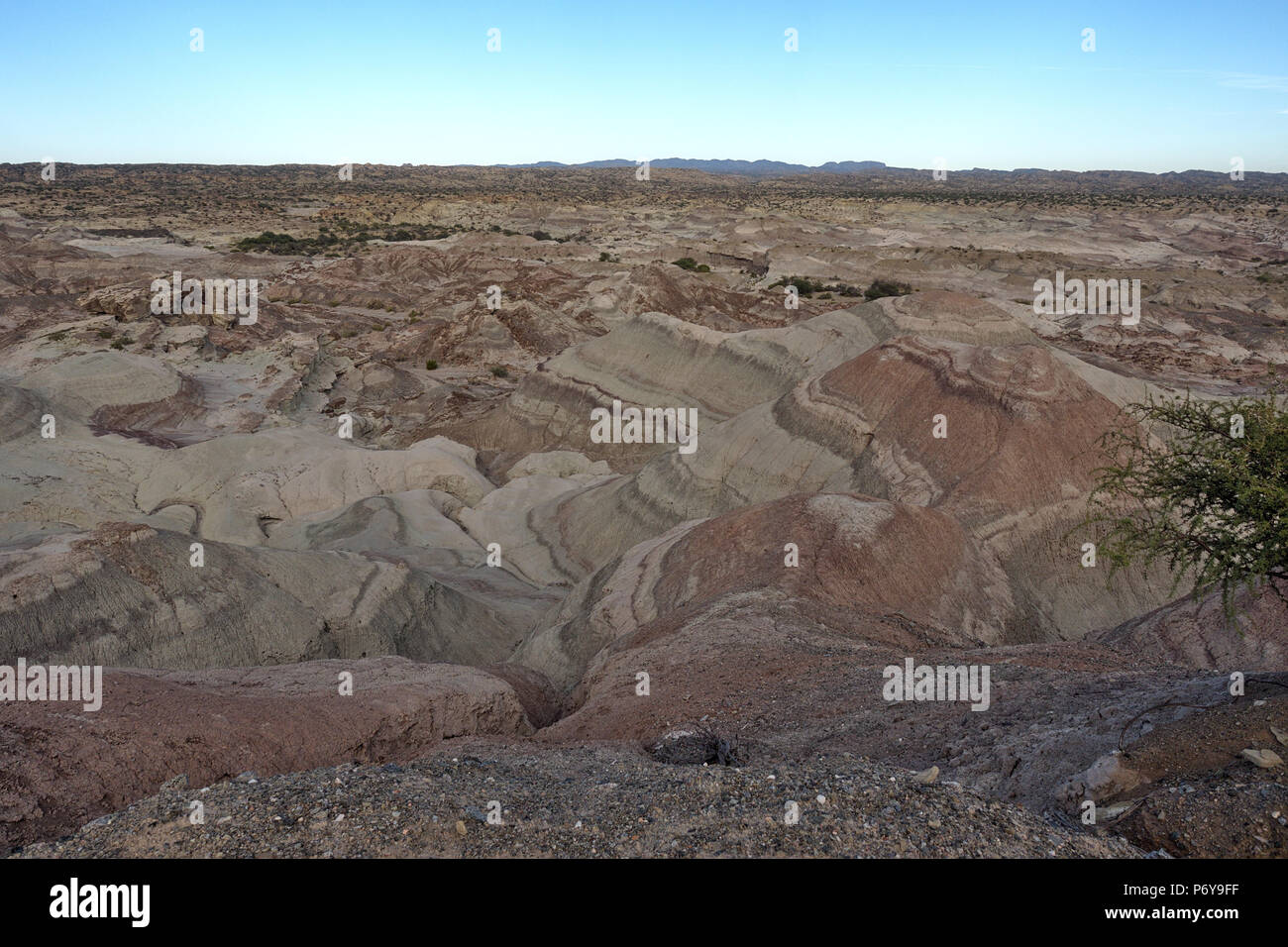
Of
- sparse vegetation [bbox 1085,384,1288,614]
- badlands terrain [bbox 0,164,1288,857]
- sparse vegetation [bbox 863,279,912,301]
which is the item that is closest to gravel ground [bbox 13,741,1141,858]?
badlands terrain [bbox 0,164,1288,857]

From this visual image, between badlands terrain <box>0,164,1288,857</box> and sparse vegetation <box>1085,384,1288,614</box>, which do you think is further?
sparse vegetation <box>1085,384,1288,614</box>

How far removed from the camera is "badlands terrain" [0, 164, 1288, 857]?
6234 millimetres

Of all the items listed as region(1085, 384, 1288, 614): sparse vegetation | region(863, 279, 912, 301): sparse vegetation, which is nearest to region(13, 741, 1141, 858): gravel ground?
region(1085, 384, 1288, 614): sparse vegetation

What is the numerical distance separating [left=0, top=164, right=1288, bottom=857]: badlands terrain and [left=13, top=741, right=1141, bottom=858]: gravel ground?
0.12 feet

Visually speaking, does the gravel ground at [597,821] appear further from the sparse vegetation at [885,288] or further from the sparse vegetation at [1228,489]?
the sparse vegetation at [885,288]

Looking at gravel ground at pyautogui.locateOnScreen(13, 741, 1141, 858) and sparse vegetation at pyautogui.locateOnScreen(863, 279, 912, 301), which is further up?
sparse vegetation at pyautogui.locateOnScreen(863, 279, 912, 301)

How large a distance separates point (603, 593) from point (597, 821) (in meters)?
11.3

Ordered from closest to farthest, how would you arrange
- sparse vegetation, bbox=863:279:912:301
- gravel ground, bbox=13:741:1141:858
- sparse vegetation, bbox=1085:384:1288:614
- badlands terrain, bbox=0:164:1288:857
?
gravel ground, bbox=13:741:1141:858, badlands terrain, bbox=0:164:1288:857, sparse vegetation, bbox=1085:384:1288:614, sparse vegetation, bbox=863:279:912:301

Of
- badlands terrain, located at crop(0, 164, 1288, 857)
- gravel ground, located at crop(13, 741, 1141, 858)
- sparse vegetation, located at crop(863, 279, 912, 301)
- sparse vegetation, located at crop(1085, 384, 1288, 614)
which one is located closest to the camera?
gravel ground, located at crop(13, 741, 1141, 858)

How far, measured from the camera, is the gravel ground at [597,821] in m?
5.55

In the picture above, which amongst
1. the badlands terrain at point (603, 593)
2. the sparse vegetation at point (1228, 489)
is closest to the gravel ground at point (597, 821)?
the badlands terrain at point (603, 593)

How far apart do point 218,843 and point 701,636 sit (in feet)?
27.4

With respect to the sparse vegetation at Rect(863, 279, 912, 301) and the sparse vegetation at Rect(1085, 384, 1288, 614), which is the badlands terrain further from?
the sparse vegetation at Rect(863, 279, 912, 301)

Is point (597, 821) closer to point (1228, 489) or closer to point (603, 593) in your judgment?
point (1228, 489)
